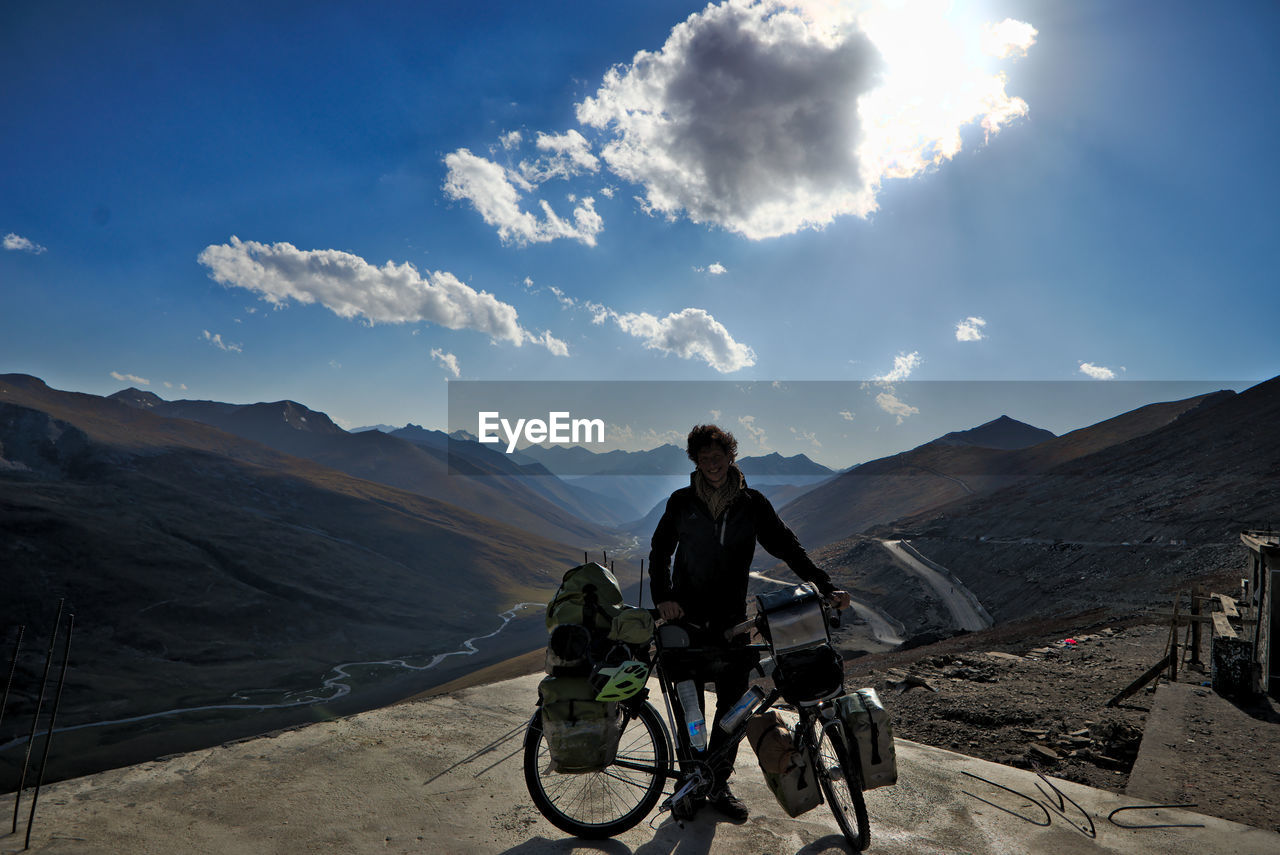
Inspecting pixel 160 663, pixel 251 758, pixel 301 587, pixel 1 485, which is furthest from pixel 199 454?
pixel 251 758

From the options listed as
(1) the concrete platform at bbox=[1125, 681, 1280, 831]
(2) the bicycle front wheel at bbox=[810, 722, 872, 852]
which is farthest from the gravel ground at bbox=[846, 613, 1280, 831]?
(2) the bicycle front wheel at bbox=[810, 722, 872, 852]

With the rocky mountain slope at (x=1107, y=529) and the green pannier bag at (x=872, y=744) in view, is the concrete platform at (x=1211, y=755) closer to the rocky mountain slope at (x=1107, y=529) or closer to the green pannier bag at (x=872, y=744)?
the green pannier bag at (x=872, y=744)

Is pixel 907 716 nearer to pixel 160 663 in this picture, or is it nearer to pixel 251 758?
pixel 251 758

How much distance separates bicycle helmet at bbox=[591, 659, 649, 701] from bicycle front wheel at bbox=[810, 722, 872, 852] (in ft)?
3.69

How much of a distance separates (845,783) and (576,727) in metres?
1.70

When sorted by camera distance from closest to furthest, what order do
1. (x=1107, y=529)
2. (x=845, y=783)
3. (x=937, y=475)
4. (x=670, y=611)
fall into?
1. (x=845, y=783)
2. (x=670, y=611)
3. (x=1107, y=529)
4. (x=937, y=475)

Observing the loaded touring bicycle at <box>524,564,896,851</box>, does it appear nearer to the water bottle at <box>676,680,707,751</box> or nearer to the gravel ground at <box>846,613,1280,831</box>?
the water bottle at <box>676,680,707,751</box>

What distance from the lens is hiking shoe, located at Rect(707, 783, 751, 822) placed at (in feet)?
14.0

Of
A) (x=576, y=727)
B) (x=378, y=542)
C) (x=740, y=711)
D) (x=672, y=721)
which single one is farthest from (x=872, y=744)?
(x=378, y=542)

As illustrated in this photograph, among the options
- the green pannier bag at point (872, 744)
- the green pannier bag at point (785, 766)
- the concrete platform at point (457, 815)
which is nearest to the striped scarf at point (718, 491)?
the green pannier bag at point (785, 766)

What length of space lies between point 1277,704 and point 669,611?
9391mm

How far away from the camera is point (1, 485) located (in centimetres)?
9425

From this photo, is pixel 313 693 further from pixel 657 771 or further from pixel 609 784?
pixel 657 771

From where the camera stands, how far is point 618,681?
3.70 meters
